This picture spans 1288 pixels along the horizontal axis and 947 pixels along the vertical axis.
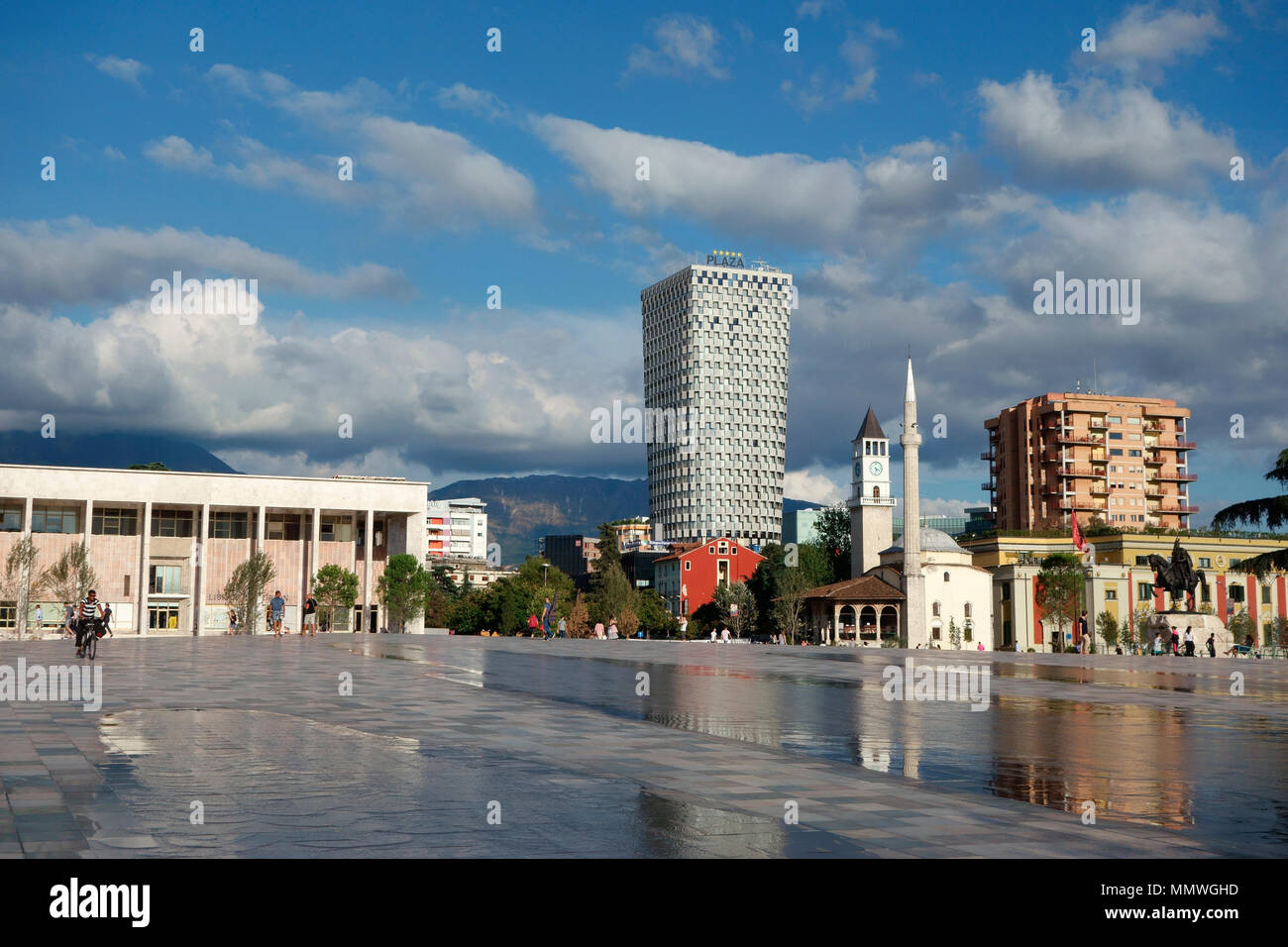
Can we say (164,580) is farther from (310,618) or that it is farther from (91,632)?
(91,632)

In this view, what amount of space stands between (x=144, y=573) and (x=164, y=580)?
215 centimetres

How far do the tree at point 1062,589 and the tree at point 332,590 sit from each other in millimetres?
52765

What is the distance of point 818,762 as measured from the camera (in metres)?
10.7

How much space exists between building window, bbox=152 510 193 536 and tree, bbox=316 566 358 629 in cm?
1100

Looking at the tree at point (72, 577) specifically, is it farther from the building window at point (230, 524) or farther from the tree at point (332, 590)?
the tree at point (332, 590)

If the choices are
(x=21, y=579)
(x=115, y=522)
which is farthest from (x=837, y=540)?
(x=21, y=579)

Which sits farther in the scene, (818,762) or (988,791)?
(818,762)

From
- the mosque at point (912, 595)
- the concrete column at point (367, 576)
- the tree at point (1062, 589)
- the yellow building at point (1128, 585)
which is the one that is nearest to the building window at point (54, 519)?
the concrete column at point (367, 576)

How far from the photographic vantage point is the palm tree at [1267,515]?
3894cm

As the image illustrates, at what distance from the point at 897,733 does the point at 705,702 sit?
450 cm

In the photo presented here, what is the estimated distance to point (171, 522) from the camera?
80.6m

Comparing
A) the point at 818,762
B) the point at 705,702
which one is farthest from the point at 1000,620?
the point at 818,762
